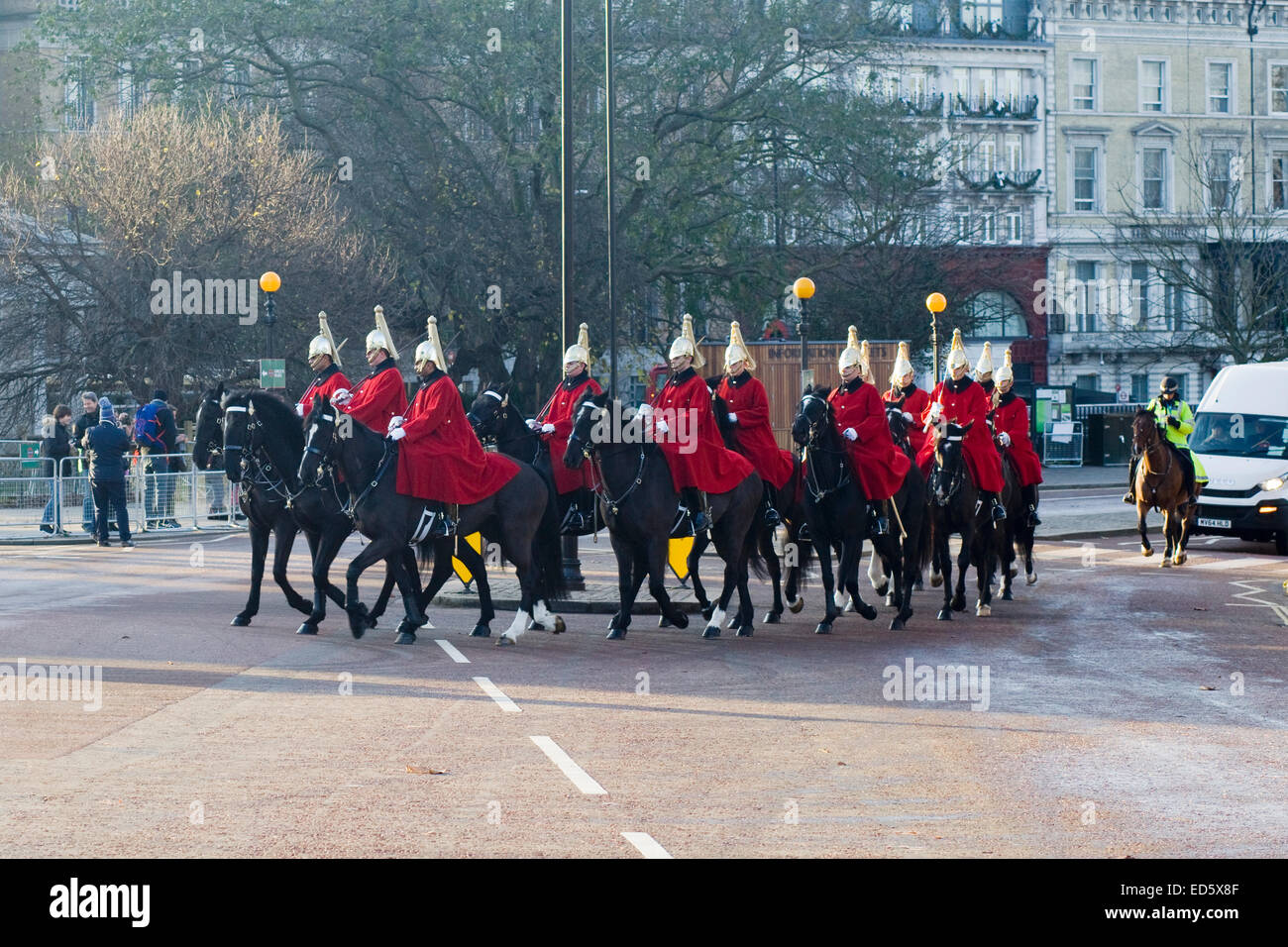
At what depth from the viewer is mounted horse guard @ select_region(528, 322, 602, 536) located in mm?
16422

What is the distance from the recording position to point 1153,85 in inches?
3014

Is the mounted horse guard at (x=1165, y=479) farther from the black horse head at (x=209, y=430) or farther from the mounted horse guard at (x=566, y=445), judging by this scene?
the black horse head at (x=209, y=430)

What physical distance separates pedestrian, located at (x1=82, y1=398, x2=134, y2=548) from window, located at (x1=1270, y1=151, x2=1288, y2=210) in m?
60.8

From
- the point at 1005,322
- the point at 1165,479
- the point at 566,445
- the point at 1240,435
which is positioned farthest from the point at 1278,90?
the point at 566,445

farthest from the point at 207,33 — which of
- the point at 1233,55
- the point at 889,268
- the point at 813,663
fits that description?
the point at 1233,55

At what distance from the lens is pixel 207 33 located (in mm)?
38562

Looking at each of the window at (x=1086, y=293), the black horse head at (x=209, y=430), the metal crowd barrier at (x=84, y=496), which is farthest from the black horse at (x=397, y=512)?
the window at (x=1086, y=293)

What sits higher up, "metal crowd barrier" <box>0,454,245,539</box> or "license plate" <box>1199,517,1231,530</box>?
"metal crowd barrier" <box>0,454,245,539</box>

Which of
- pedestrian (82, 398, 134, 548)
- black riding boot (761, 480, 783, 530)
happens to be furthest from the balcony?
black riding boot (761, 480, 783, 530)

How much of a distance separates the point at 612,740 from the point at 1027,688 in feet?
12.0

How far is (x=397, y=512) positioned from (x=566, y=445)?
1886 millimetres

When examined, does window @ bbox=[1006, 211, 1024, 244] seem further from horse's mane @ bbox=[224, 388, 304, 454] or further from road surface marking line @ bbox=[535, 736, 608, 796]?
road surface marking line @ bbox=[535, 736, 608, 796]

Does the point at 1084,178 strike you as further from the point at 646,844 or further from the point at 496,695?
the point at 646,844

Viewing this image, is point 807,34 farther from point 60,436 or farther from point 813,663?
point 813,663
